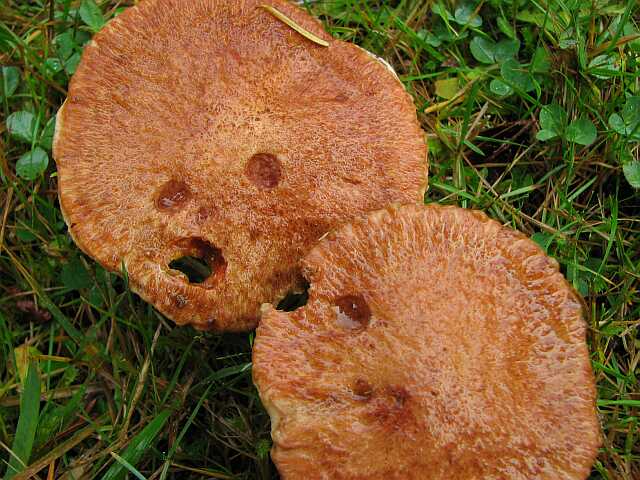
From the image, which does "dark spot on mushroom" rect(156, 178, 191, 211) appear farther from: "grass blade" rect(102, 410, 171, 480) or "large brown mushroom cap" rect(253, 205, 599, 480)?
"grass blade" rect(102, 410, 171, 480)

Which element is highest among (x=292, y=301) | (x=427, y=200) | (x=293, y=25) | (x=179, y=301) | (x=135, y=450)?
(x=293, y=25)

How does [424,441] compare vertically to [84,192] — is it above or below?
below

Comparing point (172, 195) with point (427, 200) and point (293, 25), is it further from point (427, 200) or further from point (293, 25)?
point (427, 200)

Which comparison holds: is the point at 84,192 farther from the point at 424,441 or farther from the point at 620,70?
the point at 620,70

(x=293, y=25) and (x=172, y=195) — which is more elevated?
(x=293, y=25)

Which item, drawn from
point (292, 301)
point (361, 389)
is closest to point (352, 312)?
point (361, 389)

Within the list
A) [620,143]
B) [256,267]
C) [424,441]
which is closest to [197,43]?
[256,267]

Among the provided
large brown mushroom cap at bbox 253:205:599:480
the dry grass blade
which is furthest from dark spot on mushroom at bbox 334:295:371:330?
the dry grass blade

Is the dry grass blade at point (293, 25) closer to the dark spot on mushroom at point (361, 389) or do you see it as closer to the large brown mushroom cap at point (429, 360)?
the large brown mushroom cap at point (429, 360)
